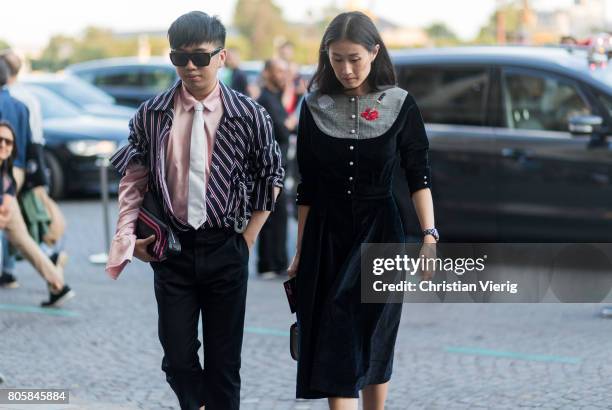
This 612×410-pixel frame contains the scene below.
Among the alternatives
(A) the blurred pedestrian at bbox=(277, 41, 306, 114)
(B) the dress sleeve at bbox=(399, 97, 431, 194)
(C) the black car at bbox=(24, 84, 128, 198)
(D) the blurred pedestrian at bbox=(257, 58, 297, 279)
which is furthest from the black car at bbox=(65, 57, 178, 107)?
(B) the dress sleeve at bbox=(399, 97, 431, 194)

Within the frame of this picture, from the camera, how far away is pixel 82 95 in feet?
54.7

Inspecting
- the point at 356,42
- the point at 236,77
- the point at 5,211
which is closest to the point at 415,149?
the point at 356,42

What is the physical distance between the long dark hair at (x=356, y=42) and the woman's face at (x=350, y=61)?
18 mm

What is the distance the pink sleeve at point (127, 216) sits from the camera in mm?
4293

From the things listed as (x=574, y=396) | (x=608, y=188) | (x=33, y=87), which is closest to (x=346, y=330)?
(x=574, y=396)

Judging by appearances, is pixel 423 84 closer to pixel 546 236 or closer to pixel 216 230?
pixel 546 236

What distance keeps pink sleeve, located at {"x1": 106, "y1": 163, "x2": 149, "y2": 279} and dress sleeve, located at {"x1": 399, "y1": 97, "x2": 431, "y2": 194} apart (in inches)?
37.7

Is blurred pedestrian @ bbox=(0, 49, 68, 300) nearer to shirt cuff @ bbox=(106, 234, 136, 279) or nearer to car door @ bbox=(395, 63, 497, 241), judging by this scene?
car door @ bbox=(395, 63, 497, 241)

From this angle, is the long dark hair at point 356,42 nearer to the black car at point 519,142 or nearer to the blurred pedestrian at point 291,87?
the black car at point 519,142

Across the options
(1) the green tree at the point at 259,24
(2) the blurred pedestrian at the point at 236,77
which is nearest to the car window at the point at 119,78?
(2) the blurred pedestrian at the point at 236,77

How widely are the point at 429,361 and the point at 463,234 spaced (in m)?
2.82

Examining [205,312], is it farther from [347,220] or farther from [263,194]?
[347,220]

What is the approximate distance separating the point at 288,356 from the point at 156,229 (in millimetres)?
2555

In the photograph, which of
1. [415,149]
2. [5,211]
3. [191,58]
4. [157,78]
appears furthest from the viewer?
[157,78]
